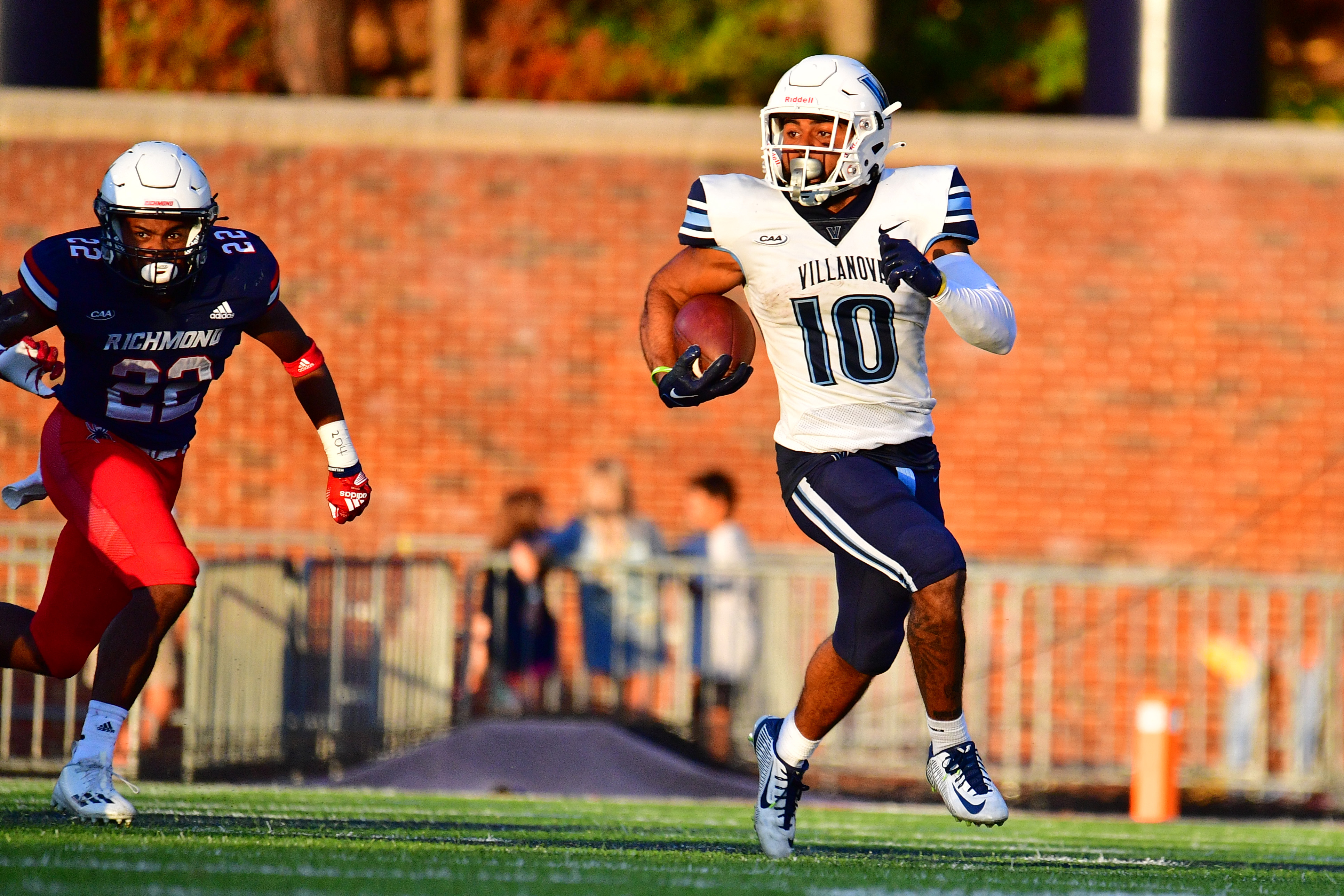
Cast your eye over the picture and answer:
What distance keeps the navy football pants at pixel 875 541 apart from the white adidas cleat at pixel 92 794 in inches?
86.6

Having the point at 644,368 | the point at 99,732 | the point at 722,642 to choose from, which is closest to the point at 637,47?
the point at 644,368

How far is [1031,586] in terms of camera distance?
1208cm

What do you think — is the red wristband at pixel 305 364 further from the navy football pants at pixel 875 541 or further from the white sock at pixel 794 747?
the white sock at pixel 794 747

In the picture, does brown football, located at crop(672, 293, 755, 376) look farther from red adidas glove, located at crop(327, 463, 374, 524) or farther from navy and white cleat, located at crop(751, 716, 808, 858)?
red adidas glove, located at crop(327, 463, 374, 524)

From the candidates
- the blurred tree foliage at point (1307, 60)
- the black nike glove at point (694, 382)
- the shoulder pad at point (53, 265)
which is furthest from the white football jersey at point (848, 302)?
the blurred tree foliage at point (1307, 60)

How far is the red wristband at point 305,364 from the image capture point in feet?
21.1

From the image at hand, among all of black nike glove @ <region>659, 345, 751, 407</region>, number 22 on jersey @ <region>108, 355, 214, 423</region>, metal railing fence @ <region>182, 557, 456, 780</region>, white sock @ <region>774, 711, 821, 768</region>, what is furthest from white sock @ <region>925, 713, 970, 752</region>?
metal railing fence @ <region>182, 557, 456, 780</region>

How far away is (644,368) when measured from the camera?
13523 mm

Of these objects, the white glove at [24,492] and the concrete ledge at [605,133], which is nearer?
the white glove at [24,492]

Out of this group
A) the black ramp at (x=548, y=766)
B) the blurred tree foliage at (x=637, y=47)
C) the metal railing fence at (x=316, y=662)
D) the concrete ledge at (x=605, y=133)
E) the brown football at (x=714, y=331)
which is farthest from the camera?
the blurred tree foliage at (x=637, y=47)

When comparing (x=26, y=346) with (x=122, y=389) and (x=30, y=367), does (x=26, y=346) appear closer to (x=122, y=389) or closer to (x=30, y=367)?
(x=30, y=367)

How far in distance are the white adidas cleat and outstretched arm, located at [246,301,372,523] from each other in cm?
120

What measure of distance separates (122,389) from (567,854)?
6.75 feet

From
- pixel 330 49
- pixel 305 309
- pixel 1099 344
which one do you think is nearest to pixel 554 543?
pixel 305 309
